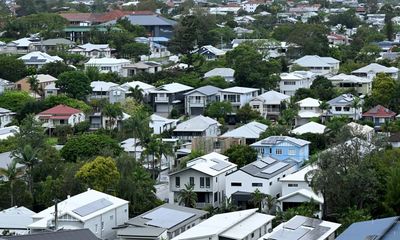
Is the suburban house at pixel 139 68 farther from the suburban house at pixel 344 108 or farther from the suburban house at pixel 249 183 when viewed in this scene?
A: the suburban house at pixel 249 183

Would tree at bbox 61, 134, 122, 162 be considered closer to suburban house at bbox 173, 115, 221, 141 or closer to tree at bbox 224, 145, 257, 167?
tree at bbox 224, 145, 257, 167

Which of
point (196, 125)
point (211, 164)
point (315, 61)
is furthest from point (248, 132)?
point (315, 61)

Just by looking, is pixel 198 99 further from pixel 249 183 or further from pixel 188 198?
pixel 188 198

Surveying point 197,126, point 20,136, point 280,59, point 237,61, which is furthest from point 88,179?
point 280,59

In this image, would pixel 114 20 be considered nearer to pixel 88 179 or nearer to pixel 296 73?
pixel 296 73

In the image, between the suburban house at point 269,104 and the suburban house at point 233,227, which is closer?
the suburban house at point 233,227

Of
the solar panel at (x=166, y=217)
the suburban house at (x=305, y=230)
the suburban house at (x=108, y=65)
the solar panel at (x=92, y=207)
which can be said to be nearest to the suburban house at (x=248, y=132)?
the solar panel at (x=166, y=217)

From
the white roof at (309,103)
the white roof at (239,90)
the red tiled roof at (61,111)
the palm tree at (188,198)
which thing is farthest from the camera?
the white roof at (239,90)
